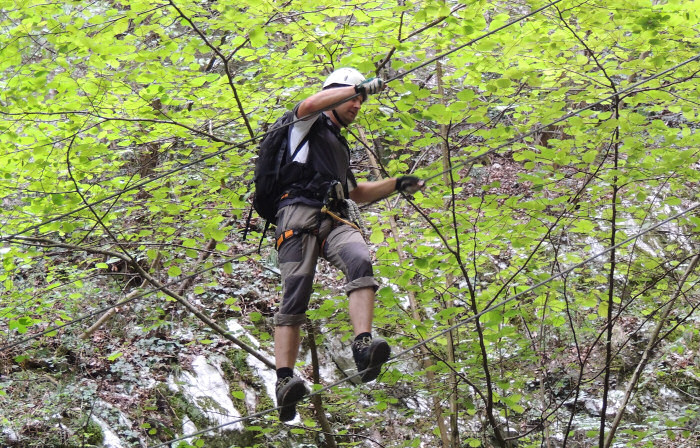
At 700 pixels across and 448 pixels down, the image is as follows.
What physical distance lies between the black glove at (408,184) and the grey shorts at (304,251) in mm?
513

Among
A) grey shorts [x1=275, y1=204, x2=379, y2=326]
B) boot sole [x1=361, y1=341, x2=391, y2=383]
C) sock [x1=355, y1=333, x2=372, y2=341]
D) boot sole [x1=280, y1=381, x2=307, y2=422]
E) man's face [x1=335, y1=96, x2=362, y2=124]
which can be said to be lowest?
boot sole [x1=280, y1=381, x2=307, y2=422]

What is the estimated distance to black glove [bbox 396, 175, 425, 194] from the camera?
3.68m

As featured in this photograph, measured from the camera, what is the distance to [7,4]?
12.8 ft

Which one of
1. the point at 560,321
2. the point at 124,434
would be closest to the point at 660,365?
the point at 560,321

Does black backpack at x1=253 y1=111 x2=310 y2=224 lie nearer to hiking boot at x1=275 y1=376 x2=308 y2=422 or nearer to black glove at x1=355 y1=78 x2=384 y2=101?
black glove at x1=355 y1=78 x2=384 y2=101

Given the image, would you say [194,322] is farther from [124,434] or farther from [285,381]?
[285,381]

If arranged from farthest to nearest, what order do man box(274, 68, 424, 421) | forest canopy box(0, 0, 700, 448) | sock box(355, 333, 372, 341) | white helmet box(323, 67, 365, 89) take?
1. forest canopy box(0, 0, 700, 448)
2. white helmet box(323, 67, 365, 89)
3. man box(274, 68, 424, 421)
4. sock box(355, 333, 372, 341)

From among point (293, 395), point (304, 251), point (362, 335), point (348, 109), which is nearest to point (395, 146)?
point (348, 109)

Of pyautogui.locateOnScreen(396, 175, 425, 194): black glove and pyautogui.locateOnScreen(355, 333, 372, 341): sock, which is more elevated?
pyautogui.locateOnScreen(396, 175, 425, 194): black glove

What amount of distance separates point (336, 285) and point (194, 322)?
71.8 inches

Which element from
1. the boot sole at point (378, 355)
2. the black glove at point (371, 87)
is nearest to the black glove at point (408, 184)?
the black glove at point (371, 87)

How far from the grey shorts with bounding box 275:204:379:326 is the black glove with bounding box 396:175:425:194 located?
0.51 meters

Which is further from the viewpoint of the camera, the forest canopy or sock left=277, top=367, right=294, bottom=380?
the forest canopy

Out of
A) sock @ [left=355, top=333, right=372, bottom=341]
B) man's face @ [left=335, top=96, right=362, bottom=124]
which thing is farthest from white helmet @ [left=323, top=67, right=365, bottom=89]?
sock @ [left=355, top=333, right=372, bottom=341]
